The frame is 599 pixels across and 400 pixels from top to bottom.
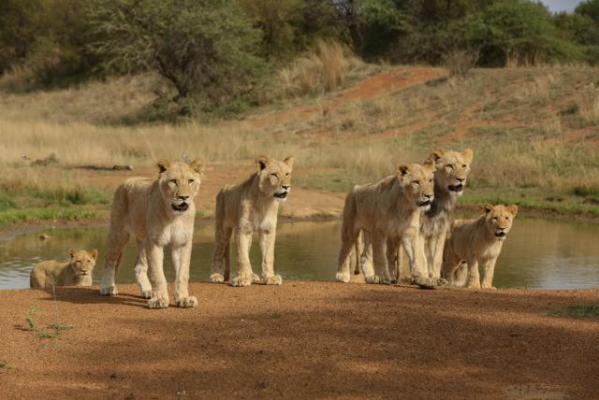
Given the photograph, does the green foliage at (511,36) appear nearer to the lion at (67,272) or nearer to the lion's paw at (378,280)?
the lion at (67,272)

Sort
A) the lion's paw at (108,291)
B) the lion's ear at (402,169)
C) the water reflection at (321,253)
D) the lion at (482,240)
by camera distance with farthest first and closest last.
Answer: the water reflection at (321,253) → the lion at (482,240) → the lion's ear at (402,169) → the lion's paw at (108,291)

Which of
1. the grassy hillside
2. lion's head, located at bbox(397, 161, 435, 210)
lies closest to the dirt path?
lion's head, located at bbox(397, 161, 435, 210)

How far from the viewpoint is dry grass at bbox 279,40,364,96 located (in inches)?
1373

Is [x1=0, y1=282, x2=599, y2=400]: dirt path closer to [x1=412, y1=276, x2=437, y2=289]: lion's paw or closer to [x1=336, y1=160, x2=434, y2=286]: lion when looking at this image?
[x1=412, y1=276, x2=437, y2=289]: lion's paw

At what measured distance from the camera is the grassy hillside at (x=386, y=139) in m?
21.1

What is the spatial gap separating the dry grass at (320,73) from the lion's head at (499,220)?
23.1 metres

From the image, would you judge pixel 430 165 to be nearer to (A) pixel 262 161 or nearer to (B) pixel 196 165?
(A) pixel 262 161

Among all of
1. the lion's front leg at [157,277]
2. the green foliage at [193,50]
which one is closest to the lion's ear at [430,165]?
the lion's front leg at [157,277]

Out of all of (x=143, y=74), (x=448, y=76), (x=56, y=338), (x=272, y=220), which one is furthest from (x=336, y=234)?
(x=143, y=74)

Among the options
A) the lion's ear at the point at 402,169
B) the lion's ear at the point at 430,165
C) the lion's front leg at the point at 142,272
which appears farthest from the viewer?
the lion's ear at the point at 430,165

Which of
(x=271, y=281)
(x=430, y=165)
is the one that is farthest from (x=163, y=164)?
(x=430, y=165)

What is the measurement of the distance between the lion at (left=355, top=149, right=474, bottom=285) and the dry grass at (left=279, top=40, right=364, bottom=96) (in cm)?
2337

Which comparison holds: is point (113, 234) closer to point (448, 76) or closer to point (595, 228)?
point (595, 228)

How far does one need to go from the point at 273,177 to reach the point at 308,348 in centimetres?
288
